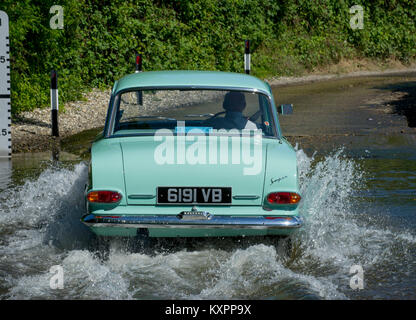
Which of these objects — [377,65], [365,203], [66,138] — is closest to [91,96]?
[66,138]

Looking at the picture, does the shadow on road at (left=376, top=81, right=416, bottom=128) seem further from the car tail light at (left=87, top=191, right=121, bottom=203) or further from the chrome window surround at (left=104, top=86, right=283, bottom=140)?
the car tail light at (left=87, top=191, right=121, bottom=203)

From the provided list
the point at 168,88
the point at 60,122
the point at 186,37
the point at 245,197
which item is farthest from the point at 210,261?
the point at 186,37

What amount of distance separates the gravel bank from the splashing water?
4722mm

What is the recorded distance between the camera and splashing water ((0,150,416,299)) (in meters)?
5.41

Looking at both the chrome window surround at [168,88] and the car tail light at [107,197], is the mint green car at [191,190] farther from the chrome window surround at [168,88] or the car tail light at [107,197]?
the chrome window surround at [168,88]

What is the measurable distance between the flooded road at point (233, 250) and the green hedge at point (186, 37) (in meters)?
5.12

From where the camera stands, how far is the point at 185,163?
18.4ft

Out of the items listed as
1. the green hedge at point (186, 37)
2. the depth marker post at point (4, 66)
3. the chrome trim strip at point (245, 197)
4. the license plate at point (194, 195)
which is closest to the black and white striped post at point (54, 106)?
the depth marker post at point (4, 66)

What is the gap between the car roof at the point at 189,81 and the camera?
21.5 ft

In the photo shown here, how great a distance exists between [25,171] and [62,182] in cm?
195

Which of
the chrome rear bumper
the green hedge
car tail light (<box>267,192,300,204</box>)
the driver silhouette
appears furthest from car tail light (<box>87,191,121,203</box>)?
the green hedge

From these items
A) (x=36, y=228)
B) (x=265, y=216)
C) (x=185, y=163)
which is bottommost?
(x=36, y=228)

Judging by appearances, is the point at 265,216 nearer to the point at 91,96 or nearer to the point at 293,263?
the point at 293,263
